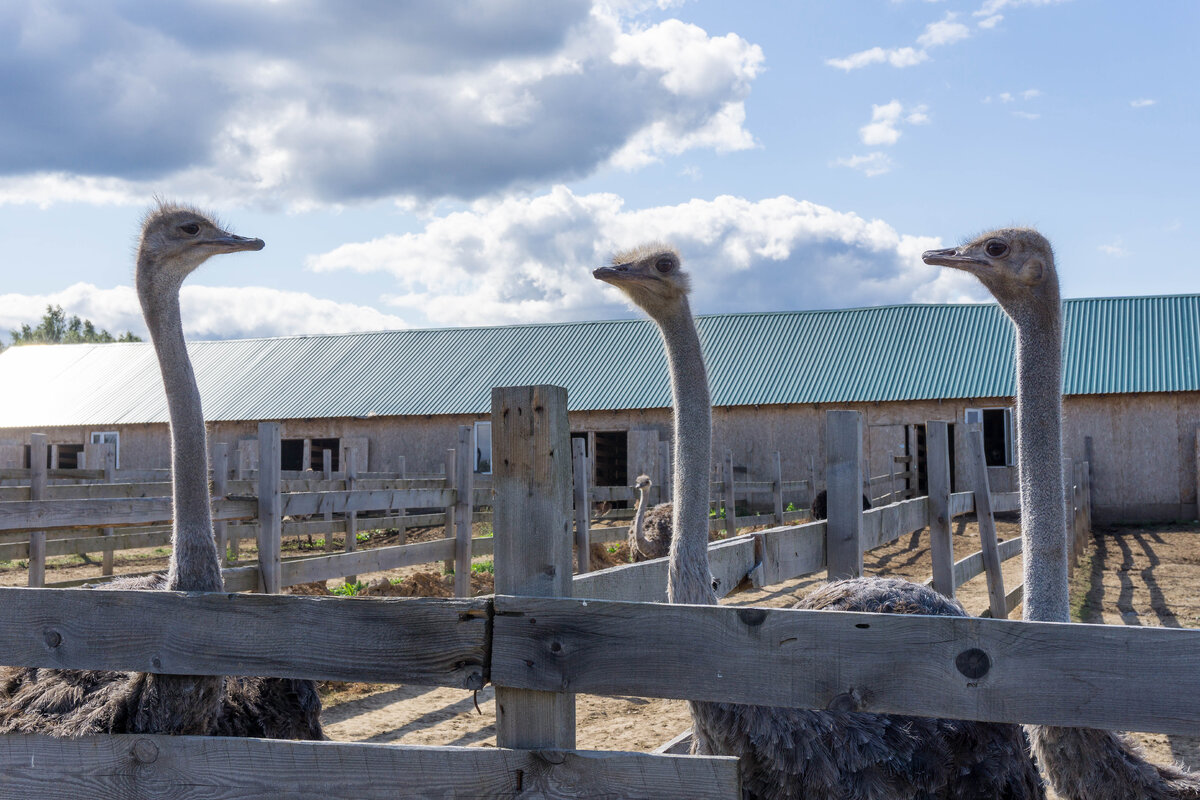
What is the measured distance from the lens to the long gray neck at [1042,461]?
291cm

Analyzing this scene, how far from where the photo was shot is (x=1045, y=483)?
3004 millimetres

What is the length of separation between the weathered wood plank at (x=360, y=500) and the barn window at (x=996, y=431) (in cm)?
1348

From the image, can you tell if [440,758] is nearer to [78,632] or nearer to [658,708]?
[78,632]

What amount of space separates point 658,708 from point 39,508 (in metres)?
4.14

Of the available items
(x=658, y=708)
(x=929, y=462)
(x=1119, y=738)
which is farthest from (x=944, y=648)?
(x=929, y=462)

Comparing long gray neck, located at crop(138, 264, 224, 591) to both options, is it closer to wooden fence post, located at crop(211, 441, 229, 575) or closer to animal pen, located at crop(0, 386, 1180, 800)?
animal pen, located at crop(0, 386, 1180, 800)

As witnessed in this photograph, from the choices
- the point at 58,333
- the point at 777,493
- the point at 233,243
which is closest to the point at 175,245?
the point at 233,243

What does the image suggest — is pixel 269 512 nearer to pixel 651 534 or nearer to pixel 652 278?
pixel 652 278

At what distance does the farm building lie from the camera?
2050cm

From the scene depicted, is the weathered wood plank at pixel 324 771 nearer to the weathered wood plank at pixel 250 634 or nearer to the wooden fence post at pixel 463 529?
the weathered wood plank at pixel 250 634

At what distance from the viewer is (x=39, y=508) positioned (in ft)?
22.3

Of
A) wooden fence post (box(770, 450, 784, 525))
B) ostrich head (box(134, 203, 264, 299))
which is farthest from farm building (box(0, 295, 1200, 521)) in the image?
ostrich head (box(134, 203, 264, 299))

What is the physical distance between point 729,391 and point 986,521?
15.4 m

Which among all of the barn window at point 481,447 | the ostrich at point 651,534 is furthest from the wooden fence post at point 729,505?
the barn window at point 481,447
